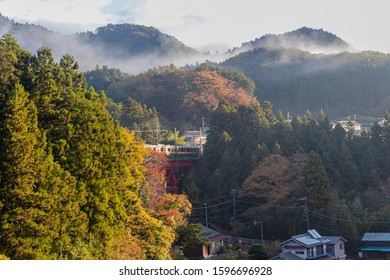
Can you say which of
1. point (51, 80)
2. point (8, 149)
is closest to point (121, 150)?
point (51, 80)

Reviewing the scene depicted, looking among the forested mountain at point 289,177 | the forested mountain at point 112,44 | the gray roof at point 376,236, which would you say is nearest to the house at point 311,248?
the gray roof at point 376,236

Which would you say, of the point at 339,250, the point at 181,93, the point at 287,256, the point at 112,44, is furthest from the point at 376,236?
the point at 112,44

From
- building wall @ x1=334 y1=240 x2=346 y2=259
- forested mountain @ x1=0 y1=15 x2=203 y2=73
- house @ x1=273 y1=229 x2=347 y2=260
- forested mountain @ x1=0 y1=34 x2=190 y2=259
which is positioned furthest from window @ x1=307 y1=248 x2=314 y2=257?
forested mountain @ x1=0 y1=15 x2=203 y2=73

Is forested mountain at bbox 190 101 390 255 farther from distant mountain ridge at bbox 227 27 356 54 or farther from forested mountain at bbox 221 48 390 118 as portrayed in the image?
distant mountain ridge at bbox 227 27 356 54

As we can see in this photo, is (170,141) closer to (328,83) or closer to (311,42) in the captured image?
(328,83)

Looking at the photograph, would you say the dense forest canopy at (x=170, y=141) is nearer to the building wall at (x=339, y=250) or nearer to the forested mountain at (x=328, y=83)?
the forested mountain at (x=328, y=83)

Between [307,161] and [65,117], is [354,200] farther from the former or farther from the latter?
[65,117]
